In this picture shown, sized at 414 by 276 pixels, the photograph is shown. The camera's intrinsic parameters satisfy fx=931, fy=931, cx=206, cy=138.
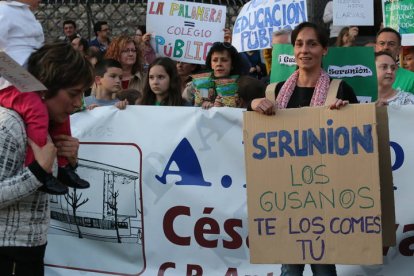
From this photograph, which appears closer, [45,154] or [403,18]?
[45,154]

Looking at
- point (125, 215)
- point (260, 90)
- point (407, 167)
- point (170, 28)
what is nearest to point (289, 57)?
point (260, 90)

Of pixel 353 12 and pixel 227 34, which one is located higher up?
pixel 353 12

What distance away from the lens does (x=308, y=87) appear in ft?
17.5

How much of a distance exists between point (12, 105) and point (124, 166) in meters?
2.88

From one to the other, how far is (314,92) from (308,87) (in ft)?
0.29

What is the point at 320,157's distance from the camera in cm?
499

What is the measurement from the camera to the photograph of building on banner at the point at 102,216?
20.8 ft

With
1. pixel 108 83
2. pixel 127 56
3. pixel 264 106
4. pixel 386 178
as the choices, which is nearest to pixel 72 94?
pixel 264 106

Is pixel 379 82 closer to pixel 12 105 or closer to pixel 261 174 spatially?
pixel 261 174

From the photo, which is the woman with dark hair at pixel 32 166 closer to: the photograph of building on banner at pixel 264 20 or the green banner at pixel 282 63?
the green banner at pixel 282 63

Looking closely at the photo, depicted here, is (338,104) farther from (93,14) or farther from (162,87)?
(93,14)

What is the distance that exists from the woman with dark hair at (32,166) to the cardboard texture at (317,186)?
5.78 ft

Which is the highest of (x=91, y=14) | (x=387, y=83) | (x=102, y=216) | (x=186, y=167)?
(x=91, y=14)

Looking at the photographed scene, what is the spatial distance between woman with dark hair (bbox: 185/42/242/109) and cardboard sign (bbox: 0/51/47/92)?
3.01 m
